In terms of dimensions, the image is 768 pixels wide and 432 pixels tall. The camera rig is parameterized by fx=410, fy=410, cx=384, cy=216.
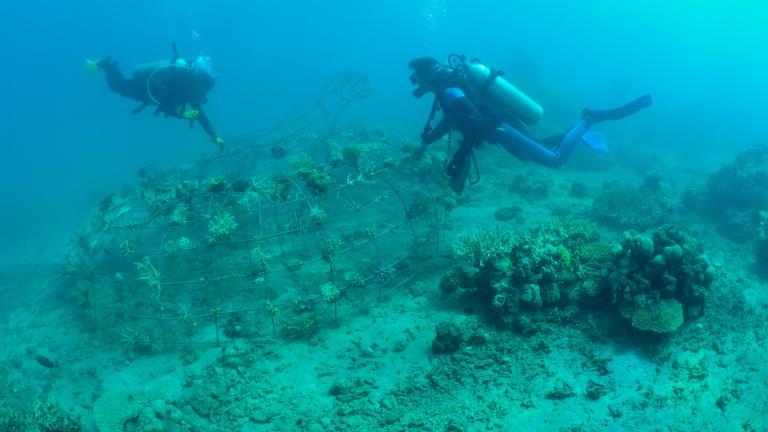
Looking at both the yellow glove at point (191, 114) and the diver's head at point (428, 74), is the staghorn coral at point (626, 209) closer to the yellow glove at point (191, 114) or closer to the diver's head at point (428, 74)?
the diver's head at point (428, 74)

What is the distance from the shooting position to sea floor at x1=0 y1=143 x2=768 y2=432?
4.94 metres

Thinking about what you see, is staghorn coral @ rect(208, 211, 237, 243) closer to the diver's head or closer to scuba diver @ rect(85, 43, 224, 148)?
scuba diver @ rect(85, 43, 224, 148)

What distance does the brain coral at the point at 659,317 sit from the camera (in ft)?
18.3

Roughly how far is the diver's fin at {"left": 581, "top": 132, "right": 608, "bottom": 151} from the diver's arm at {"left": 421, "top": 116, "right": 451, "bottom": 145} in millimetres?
3616

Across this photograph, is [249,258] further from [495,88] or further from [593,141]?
[593,141]

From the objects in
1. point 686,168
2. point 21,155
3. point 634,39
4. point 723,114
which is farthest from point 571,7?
point 21,155

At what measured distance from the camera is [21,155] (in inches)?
1777

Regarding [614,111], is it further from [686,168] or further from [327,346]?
[686,168]

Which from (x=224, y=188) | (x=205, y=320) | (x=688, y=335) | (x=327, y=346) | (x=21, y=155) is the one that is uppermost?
(x=21, y=155)

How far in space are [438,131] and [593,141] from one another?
13.7ft

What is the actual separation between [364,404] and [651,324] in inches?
159

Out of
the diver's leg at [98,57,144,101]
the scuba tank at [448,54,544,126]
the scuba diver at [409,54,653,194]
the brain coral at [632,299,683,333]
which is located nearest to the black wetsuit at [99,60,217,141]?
the diver's leg at [98,57,144,101]

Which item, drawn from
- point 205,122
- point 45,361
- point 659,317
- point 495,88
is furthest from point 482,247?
point 45,361

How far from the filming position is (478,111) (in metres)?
8.46
